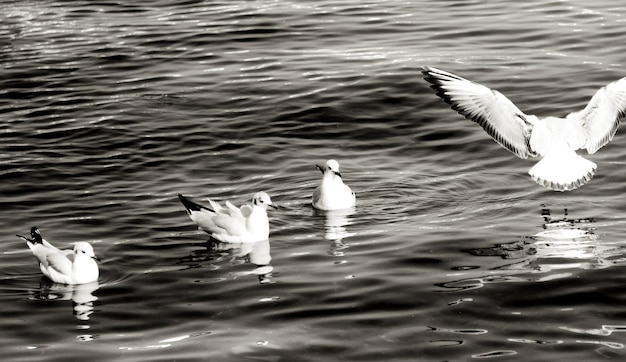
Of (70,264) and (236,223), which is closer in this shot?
(70,264)

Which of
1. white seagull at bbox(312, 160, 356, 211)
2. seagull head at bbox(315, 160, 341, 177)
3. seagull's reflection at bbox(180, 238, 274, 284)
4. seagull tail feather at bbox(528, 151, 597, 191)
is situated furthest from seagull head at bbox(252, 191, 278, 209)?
seagull tail feather at bbox(528, 151, 597, 191)

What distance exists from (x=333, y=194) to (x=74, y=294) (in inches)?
138

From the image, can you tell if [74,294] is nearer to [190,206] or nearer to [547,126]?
[190,206]

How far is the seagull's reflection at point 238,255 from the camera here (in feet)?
39.0

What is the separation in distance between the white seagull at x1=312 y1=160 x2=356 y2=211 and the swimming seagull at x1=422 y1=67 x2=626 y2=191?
61.3 inches

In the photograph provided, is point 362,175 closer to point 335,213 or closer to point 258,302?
point 335,213

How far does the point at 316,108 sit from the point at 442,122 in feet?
6.78

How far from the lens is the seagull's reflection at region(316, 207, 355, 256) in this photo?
12445 mm

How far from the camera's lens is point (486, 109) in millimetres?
13680

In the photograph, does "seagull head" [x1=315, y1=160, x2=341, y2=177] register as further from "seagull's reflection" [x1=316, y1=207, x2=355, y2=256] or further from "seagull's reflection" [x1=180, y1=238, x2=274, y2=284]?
"seagull's reflection" [x1=180, y1=238, x2=274, y2=284]

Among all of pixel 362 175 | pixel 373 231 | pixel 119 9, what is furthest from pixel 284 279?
pixel 119 9

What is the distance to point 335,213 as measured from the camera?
13594 mm

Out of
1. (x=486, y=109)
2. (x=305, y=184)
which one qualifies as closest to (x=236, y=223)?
(x=305, y=184)

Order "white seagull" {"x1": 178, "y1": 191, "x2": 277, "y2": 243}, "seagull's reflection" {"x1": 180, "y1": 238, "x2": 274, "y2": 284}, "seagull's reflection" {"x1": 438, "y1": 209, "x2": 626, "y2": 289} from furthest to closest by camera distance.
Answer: "white seagull" {"x1": 178, "y1": 191, "x2": 277, "y2": 243} < "seagull's reflection" {"x1": 180, "y1": 238, "x2": 274, "y2": 284} < "seagull's reflection" {"x1": 438, "y1": 209, "x2": 626, "y2": 289}
